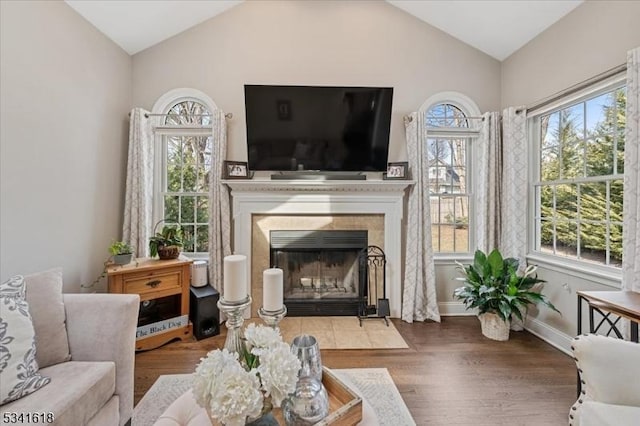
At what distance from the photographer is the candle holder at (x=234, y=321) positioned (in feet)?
3.37

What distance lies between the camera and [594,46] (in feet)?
7.74

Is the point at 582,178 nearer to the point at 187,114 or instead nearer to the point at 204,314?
the point at 204,314

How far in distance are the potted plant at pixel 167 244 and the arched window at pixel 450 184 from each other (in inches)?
110

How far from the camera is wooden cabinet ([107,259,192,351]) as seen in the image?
2.49m

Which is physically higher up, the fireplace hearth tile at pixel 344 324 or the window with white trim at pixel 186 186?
the window with white trim at pixel 186 186

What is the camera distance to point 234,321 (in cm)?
106

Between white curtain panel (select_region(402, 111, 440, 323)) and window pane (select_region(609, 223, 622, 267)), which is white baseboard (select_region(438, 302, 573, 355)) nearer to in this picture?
white curtain panel (select_region(402, 111, 440, 323))

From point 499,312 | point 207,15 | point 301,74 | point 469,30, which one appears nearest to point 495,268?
point 499,312

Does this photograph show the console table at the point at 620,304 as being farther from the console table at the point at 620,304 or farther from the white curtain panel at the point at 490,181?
the white curtain panel at the point at 490,181

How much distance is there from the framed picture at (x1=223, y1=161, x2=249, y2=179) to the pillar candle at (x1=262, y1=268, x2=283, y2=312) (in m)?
2.33

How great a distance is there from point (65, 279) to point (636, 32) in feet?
15.5

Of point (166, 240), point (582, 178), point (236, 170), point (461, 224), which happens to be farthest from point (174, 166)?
point (582, 178)

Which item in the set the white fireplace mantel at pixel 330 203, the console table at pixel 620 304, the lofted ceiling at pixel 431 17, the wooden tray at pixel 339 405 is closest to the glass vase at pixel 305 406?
the wooden tray at pixel 339 405

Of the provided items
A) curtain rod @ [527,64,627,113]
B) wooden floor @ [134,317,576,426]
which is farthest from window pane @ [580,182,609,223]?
wooden floor @ [134,317,576,426]
